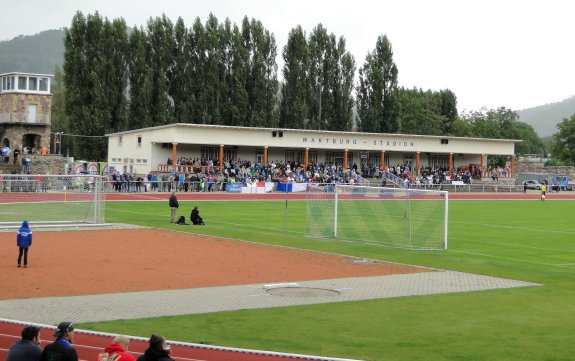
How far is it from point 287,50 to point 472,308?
7597 centimetres

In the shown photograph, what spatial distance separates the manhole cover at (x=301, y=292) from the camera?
19.4m

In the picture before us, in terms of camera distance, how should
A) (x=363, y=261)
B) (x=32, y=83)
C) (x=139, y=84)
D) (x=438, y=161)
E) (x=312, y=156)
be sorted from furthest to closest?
(x=438, y=161), (x=139, y=84), (x=312, y=156), (x=32, y=83), (x=363, y=261)

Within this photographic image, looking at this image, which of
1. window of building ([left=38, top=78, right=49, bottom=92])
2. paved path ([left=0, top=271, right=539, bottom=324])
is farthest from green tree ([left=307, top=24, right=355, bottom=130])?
paved path ([left=0, top=271, right=539, bottom=324])

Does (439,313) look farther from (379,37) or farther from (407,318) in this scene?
(379,37)

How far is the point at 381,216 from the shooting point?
36875 mm

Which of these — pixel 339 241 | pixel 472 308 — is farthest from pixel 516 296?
pixel 339 241

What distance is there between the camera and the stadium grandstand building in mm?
71625

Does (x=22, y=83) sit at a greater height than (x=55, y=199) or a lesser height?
greater

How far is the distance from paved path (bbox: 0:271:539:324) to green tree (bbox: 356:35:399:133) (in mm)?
71285

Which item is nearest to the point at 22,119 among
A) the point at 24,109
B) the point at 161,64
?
the point at 24,109

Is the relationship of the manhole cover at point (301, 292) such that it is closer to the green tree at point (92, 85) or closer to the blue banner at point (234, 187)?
the blue banner at point (234, 187)

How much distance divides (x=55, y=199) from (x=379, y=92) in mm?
60713

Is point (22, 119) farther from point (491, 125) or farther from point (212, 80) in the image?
point (491, 125)

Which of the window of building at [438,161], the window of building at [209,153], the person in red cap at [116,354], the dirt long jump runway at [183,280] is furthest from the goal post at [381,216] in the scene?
the window of building at [438,161]
